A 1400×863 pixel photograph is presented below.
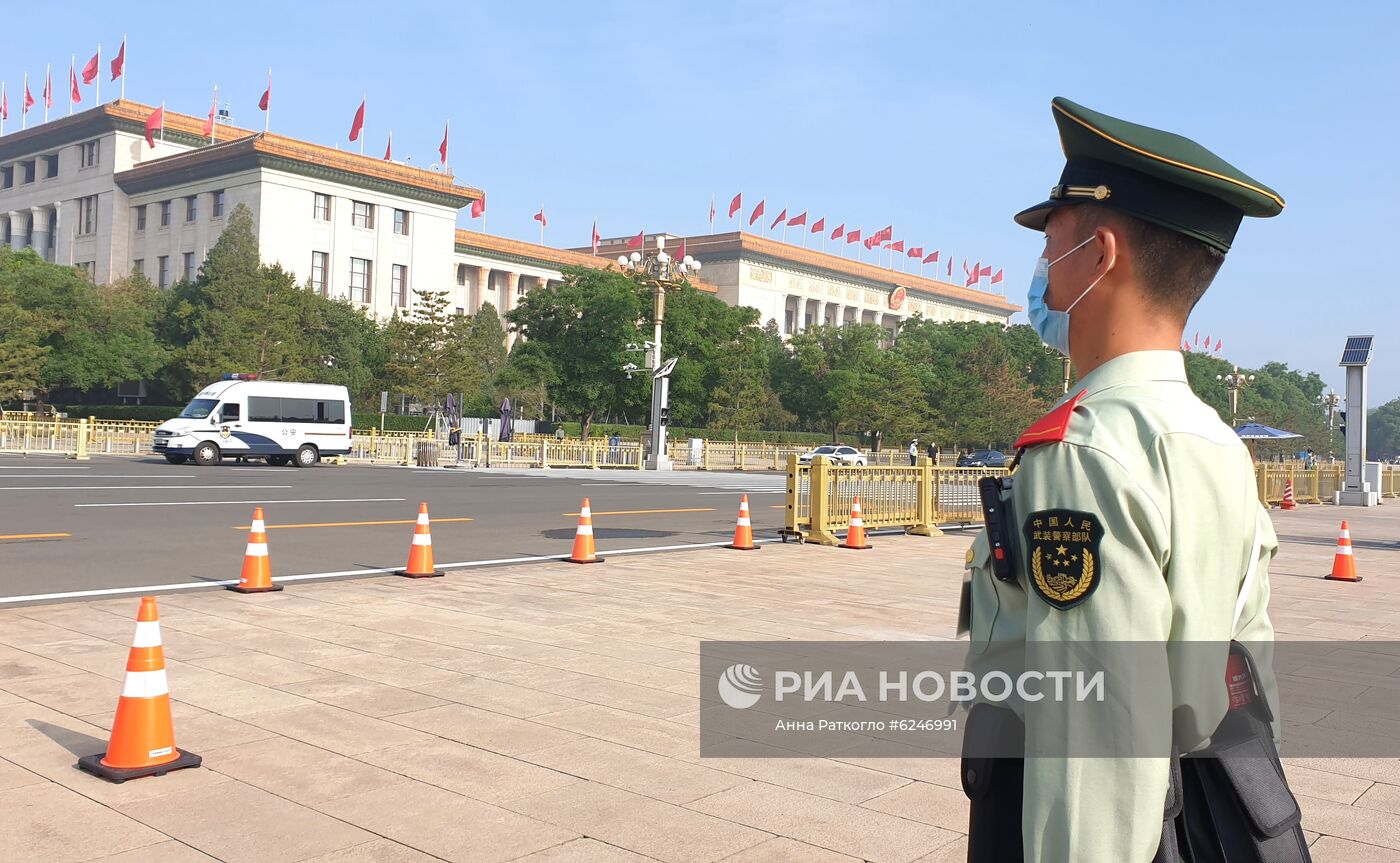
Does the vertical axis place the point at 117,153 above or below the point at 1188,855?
above

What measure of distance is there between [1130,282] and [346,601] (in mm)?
8619

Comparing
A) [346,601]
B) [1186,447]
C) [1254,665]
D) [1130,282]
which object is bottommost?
[346,601]

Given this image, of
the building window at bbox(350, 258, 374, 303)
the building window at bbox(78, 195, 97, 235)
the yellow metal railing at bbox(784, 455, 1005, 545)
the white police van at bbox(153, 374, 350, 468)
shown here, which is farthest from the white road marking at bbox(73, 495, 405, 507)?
the building window at bbox(78, 195, 97, 235)

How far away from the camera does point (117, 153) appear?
76875mm

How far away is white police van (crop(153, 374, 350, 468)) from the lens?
33.7m

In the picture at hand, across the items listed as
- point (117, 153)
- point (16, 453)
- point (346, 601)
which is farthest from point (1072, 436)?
point (117, 153)

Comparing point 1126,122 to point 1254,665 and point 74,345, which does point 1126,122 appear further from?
point 74,345

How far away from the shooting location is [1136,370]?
184 cm

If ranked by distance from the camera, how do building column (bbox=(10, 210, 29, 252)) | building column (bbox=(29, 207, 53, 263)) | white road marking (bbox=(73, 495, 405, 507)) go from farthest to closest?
building column (bbox=(10, 210, 29, 252))
building column (bbox=(29, 207, 53, 263))
white road marking (bbox=(73, 495, 405, 507))

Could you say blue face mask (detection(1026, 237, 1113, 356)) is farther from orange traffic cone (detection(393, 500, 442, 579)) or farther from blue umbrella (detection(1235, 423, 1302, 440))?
blue umbrella (detection(1235, 423, 1302, 440))

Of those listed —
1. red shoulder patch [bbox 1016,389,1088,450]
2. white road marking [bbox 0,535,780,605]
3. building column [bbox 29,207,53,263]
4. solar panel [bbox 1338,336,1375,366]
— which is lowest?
white road marking [bbox 0,535,780,605]

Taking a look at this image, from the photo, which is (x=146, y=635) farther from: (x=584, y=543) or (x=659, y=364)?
(x=659, y=364)

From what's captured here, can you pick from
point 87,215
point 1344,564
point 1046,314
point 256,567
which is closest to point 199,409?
point 256,567

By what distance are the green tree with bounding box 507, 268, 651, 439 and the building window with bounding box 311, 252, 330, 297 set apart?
78.1 ft
